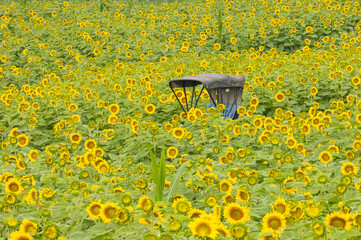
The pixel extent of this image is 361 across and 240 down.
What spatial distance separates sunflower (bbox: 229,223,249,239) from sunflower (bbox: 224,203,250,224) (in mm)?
274

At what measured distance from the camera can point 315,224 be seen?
1.76 metres

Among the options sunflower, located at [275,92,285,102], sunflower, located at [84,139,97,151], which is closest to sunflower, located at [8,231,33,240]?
sunflower, located at [84,139,97,151]

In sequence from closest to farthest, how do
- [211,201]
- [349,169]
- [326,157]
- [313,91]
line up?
[211,201]
[349,169]
[326,157]
[313,91]

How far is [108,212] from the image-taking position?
202 centimetres

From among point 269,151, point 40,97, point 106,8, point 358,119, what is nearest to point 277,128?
point 269,151

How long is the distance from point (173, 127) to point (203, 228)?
286 centimetres

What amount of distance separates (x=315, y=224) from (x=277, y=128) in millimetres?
2649

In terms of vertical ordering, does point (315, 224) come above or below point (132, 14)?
below

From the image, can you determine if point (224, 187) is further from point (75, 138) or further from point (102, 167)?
point (75, 138)

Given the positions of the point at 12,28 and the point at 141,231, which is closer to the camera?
the point at 141,231

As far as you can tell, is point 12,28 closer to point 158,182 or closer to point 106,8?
point 106,8

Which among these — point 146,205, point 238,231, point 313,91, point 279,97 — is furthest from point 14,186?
point 313,91

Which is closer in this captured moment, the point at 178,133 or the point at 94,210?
the point at 94,210

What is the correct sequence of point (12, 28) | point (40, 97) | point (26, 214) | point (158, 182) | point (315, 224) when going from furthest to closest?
point (12, 28), point (40, 97), point (158, 182), point (26, 214), point (315, 224)
